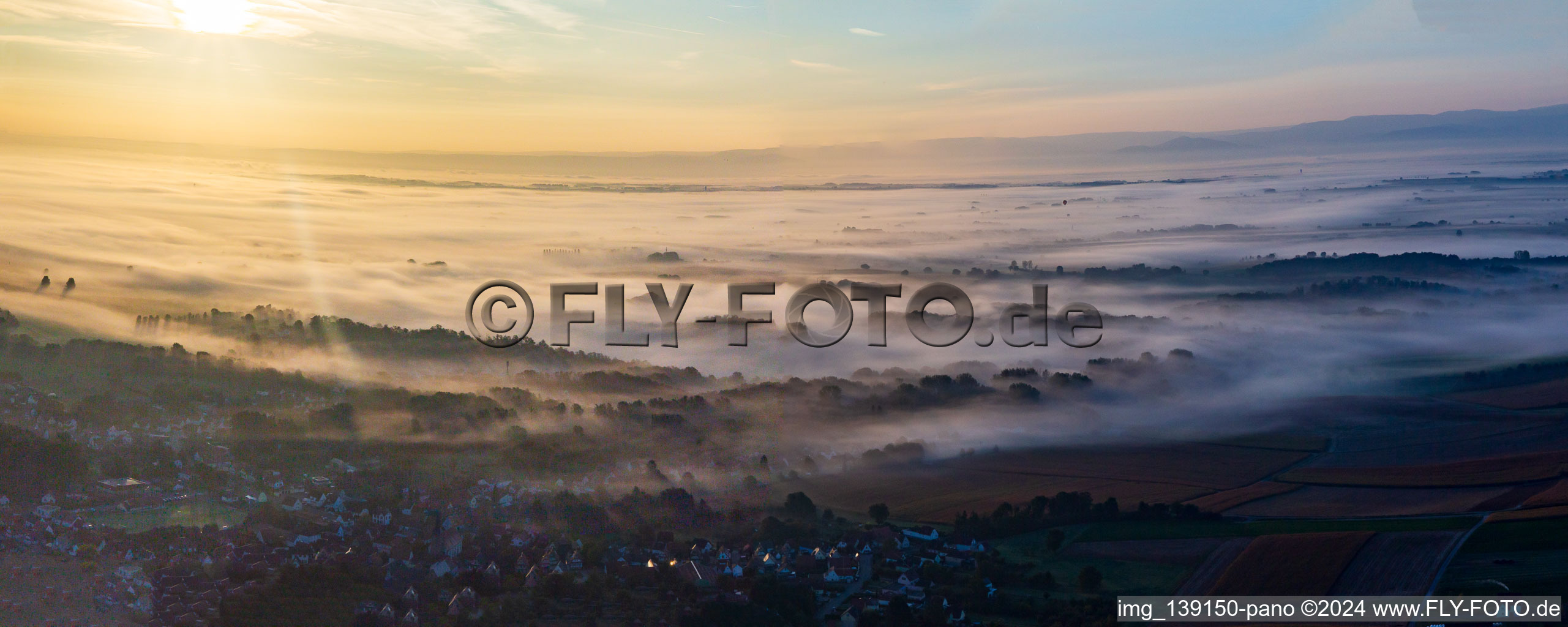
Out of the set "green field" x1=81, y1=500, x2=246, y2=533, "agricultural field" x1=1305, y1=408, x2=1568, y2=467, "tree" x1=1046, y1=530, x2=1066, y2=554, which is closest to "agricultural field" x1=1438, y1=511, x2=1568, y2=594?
"agricultural field" x1=1305, y1=408, x2=1568, y2=467

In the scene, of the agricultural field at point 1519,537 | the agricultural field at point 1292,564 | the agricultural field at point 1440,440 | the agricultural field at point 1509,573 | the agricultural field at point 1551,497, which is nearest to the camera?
the agricultural field at point 1509,573

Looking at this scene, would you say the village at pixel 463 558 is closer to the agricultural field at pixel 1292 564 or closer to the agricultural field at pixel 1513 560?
the agricultural field at pixel 1292 564

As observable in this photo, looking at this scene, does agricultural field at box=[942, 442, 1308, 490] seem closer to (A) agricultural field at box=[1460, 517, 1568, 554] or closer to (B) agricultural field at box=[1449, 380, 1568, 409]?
(A) agricultural field at box=[1460, 517, 1568, 554]

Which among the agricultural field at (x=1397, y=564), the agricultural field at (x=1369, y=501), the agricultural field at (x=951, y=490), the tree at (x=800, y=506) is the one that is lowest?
the agricultural field at (x=1369, y=501)

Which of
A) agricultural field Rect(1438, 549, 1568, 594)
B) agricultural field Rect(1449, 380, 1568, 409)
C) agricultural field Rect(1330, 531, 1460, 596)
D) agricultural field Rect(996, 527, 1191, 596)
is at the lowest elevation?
agricultural field Rect(996, 527, 1191, 596)

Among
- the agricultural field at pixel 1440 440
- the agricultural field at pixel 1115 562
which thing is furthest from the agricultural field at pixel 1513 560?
the agricultural field at pixel 1440 440

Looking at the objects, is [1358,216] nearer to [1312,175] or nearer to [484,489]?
[1312,175]

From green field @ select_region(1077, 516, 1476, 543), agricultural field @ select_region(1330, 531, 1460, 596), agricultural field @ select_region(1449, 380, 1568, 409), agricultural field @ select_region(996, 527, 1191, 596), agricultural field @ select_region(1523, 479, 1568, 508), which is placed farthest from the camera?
agricultural field @ select_region(1449, 380, 1568, 409)
